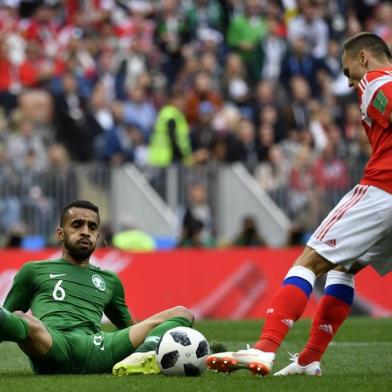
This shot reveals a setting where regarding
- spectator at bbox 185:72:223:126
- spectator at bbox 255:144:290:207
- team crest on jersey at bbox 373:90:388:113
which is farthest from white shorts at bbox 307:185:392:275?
spectator at bbox 185:72:223:126

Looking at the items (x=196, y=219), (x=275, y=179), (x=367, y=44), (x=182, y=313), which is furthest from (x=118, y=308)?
(x=275, y=179)

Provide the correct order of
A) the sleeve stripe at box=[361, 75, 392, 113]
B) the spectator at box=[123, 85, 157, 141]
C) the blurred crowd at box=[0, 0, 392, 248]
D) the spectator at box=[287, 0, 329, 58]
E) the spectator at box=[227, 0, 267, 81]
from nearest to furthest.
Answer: the sleeve stripe at box=[361, 75, 392, 113]
the blurred crowd at box=[0, 0, 392, 248]
the spectator at box=[123, 85, 157, 141]
the spectator at box=[227, 0, 267, 81]
the spectator at box=[287, 0, 329, 58]

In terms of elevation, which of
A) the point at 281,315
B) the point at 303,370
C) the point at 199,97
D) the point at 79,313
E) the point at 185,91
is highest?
the point at 185,91

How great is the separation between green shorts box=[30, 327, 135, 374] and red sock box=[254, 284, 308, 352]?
1137mm

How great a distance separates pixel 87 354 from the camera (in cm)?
867

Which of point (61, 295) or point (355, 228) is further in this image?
point (61, 295)

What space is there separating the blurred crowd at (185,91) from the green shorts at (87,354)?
9740 millimetres

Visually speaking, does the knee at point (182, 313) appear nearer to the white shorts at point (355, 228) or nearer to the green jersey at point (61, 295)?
the green jersey at point (61, 295)

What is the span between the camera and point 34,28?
2150 centimetres

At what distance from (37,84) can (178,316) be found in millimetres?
11794

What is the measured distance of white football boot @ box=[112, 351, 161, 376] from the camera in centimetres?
840

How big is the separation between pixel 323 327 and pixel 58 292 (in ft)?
6.10

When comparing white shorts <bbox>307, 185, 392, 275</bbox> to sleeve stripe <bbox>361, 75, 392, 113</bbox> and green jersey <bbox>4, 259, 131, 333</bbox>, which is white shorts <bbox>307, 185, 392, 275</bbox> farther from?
green jersey <bbox>4, 259, 131, 333</bbox>

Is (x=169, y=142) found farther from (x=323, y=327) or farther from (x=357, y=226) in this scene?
(x=357, y=226)
